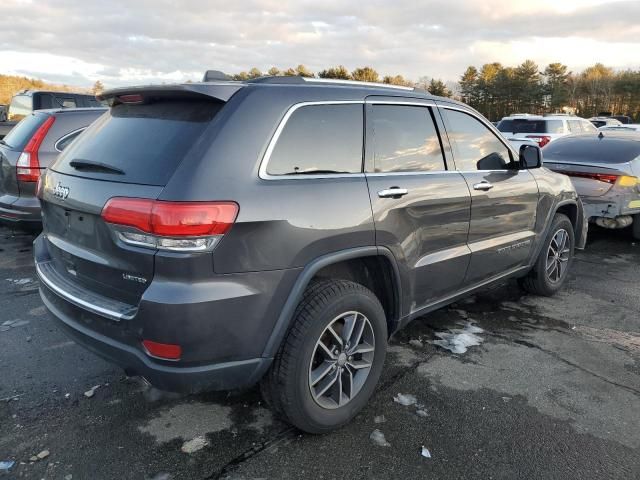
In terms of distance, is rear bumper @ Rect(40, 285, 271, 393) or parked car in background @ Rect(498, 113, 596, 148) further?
parked car in background @ Rect(498, 113, 596, 148)

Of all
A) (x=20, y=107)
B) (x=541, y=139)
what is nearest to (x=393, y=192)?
(x=20, y=107)

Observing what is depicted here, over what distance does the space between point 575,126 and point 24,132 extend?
50.8ft

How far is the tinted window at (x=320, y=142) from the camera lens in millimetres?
2502

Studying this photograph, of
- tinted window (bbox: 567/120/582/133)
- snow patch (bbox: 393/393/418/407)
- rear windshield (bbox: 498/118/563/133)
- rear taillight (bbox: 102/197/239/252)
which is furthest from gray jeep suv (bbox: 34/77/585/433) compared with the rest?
tinted window (bbox: 567/120/582/133)

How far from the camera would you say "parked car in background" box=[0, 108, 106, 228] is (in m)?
5.58

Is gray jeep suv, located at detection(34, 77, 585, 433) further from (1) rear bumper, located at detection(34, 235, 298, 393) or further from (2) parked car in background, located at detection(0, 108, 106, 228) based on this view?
(2) parked car in background, located at detection(0, 108, 106, 228)

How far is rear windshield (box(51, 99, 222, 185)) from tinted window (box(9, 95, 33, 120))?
9.95 metres

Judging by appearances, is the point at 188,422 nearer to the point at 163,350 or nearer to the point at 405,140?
the point at 163,350

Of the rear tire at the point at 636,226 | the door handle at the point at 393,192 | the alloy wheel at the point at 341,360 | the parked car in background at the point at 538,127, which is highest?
the parked car in background at the point at 538,127

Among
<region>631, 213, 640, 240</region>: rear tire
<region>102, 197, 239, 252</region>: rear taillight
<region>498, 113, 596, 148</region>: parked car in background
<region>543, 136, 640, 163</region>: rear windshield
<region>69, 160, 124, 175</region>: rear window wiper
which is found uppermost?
<region>498, 113, 596, 148</region>: parked car in background

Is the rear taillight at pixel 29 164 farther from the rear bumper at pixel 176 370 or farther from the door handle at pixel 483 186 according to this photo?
the door handle at pixel 483 186

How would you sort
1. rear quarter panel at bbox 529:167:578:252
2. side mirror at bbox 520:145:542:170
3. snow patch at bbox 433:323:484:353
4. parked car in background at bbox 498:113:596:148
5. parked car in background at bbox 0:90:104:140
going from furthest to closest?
parked car in background at bbox 498:113:596:148
parked car in background at bbox 0:90:104:140
rear quarter panel at bbox 529:167:578:252
side mirror at bbox 520:145:542:170
snow patch at bbox 433:323:484:353

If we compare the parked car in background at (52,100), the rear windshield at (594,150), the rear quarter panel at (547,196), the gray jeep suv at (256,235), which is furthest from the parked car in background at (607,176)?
the parked car in background at (52,100)

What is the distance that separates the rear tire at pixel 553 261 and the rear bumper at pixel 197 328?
3.21m
